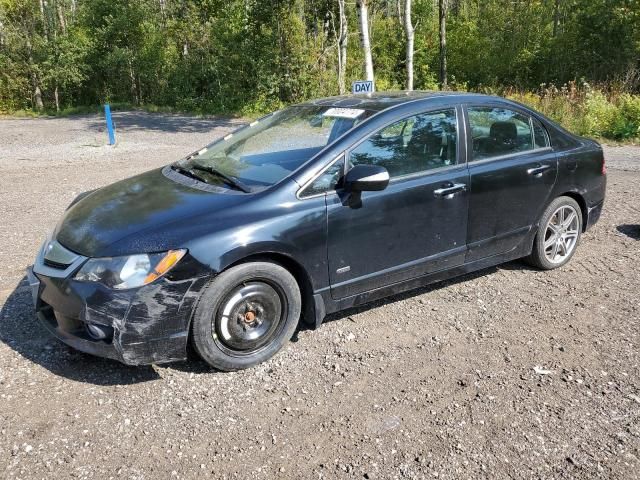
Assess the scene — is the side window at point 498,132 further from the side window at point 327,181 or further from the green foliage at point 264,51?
the green foliage at point 264,51

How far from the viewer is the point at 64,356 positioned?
11.7 feet

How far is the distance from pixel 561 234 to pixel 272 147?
9.52 feet

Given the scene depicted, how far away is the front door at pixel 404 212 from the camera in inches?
144

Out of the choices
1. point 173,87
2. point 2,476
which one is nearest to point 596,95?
point 2,476

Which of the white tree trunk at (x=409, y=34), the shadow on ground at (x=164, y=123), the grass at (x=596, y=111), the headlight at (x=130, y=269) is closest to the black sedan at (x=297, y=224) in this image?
the headlight at (x=130, y=269)

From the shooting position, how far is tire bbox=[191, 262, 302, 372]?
321 cm

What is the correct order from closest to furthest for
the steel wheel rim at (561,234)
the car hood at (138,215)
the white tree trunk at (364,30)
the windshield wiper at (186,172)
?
1. the car hood at (138,215)
2. the windshield wiper at (186,172)
3. the steel wheel rim at (561,234)
4. the white tree trunk at (364,30)

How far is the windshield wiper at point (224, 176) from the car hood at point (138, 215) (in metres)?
0.08

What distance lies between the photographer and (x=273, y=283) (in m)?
3.44

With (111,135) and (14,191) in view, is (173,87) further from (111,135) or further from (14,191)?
(14,191)

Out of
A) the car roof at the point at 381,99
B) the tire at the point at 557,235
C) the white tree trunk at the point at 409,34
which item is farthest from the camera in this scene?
the white tree trunk at the point at 409,34

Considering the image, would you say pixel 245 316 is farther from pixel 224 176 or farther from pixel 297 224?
pixel 224 176

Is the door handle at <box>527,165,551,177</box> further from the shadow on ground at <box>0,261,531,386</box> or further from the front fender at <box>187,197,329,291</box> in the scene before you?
the front fender at <box>187,197,329,291</box>

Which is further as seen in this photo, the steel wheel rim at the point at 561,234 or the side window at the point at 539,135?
the steel wheel rim at the point at 561,234
